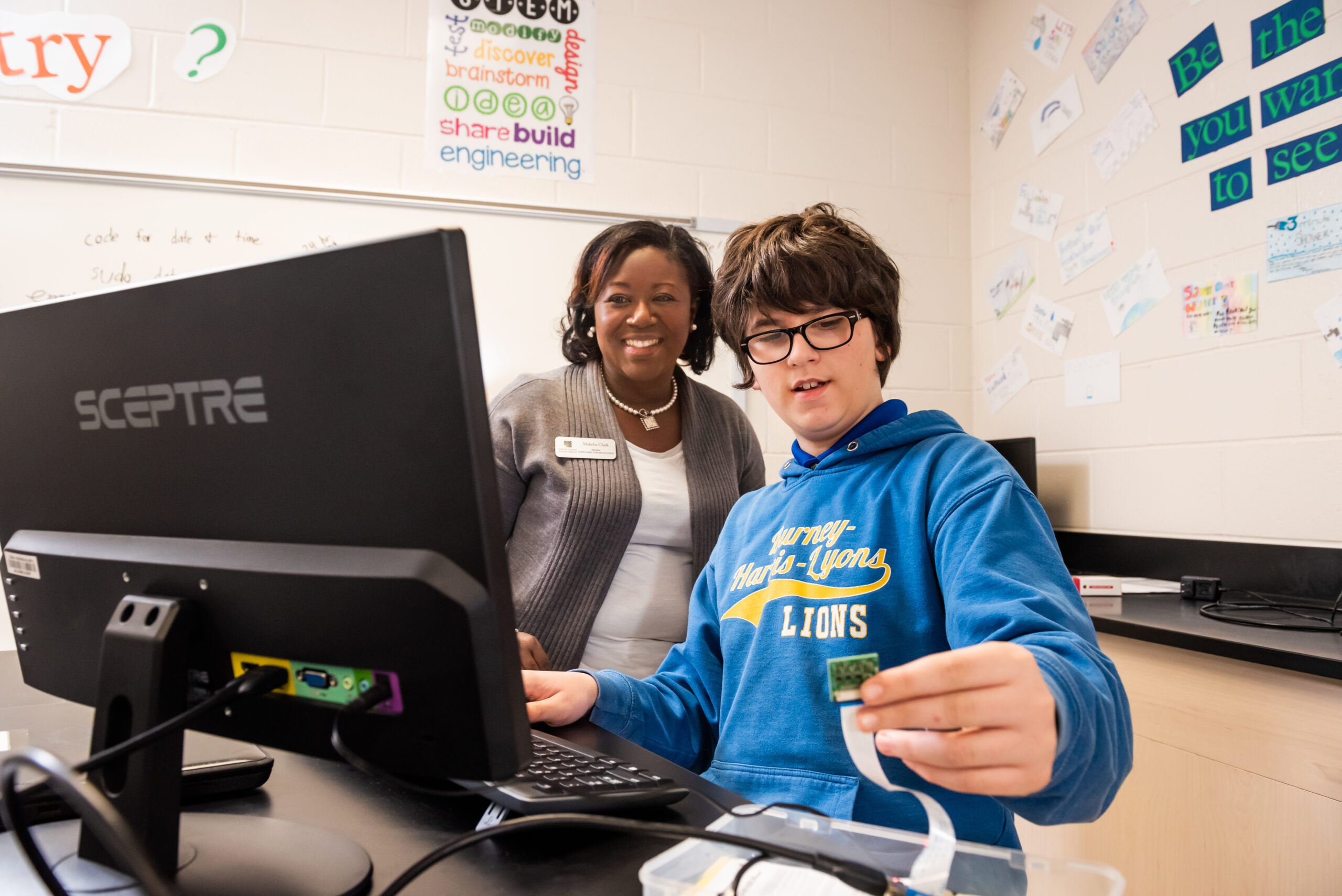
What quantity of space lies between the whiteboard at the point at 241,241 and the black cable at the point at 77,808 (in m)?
1.63

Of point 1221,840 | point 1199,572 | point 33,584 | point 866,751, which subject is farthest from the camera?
point 1199,572

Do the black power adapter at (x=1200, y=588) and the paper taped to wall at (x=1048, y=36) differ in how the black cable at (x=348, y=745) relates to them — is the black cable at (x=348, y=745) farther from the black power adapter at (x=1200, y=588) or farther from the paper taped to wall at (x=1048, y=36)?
the paper taped to wall at (x=1048, y=36)

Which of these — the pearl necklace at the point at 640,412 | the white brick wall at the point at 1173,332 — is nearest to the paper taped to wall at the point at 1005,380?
the white brick wall at the point at 1173,332

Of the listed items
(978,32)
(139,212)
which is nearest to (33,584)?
(139,212)

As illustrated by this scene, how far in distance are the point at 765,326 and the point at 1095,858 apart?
4.23 ft

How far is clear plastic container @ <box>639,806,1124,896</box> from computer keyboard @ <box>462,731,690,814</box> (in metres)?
0.05

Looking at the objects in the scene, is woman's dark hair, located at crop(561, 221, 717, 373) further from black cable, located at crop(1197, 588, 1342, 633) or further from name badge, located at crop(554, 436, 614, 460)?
black cable, located at crop(1197, 588, 1342, 633)

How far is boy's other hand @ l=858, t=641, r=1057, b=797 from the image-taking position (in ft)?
1.57

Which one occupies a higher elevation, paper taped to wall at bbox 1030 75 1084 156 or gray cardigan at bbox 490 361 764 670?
paper taped to wall at bbox 1030 75 1084 156

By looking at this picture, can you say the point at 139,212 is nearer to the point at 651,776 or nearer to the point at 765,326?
the point at 765,326

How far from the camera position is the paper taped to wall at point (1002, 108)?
2.59m

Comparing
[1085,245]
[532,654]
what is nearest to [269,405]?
[532,654]

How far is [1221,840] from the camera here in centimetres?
138

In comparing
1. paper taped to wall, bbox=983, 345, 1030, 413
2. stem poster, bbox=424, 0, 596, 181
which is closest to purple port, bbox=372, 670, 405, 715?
stem poster, bbox=424, 0, 596, 181
